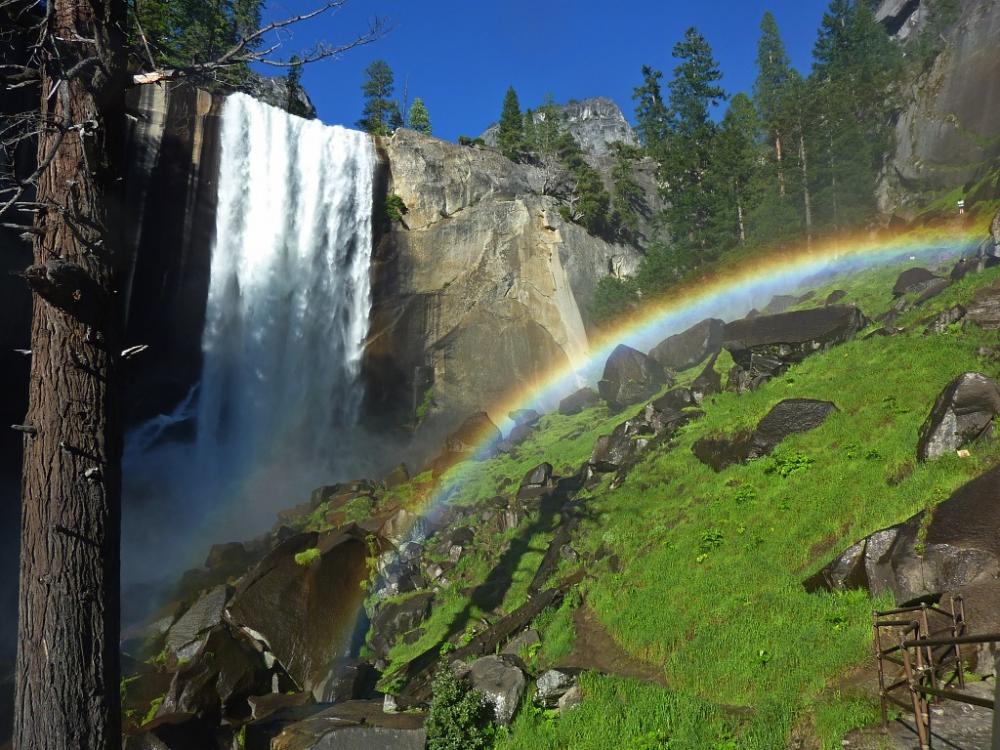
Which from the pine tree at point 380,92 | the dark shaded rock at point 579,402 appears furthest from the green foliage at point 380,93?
the dark shaded rock at point 579,402

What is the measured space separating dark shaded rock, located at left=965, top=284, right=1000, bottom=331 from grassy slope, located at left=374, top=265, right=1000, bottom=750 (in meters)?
0.41

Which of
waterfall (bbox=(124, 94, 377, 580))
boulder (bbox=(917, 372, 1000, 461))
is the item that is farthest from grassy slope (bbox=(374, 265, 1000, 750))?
waterfall (bbox=(124, 94, 377, 580))

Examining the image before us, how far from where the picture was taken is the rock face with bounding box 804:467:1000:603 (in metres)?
6.72

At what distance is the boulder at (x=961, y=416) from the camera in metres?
9.23

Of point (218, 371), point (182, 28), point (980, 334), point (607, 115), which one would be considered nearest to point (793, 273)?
point (980, 334)

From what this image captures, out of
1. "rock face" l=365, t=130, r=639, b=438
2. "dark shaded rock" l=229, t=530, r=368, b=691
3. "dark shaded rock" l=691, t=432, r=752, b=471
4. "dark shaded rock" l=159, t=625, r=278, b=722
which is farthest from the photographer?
"rock face" l=365, t=130, r=639, b=438

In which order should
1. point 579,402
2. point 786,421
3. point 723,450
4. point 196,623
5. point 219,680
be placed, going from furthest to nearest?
point 579,402
point 196,623
point 723,450
point 786,421
point 219,680

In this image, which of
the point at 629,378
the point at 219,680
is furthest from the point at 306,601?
the point at 629,378

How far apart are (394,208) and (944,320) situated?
→ 26335mm

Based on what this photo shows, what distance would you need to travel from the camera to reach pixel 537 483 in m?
18.8

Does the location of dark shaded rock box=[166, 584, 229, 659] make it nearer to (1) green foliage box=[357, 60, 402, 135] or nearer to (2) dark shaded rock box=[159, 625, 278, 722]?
(2) dark shaded rock box=[159, 625, 278, 722]

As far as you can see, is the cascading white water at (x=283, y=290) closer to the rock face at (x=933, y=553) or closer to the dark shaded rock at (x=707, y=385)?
the dark shaded rock at (x=707, y=385)

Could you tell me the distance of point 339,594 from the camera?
14258 millimetres

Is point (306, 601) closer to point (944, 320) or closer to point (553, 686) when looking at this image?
point (553, 686)
